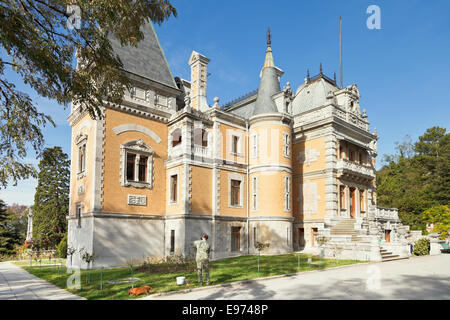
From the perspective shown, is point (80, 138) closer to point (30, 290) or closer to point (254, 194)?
point (30, 290)

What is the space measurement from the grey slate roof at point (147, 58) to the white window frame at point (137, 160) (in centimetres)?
518

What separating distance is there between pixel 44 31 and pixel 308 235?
897 inches

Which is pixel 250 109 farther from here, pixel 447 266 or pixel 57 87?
pixel 57 87

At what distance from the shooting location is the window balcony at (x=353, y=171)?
26.2 m

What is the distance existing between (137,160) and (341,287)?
15937 mm

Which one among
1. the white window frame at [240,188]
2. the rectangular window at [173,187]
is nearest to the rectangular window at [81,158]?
the rectangular window at [173,187]

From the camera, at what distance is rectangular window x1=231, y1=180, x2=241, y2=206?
25562 millimetres

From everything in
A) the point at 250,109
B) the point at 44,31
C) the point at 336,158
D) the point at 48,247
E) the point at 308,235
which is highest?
the point at 250,109

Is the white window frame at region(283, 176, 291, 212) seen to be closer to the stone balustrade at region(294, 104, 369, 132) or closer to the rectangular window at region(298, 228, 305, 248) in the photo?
the rectangular window at region(298, 228, 305, 248)

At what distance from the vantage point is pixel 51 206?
37781mm

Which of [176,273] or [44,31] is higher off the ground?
[44,31]

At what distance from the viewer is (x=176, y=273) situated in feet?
50.4

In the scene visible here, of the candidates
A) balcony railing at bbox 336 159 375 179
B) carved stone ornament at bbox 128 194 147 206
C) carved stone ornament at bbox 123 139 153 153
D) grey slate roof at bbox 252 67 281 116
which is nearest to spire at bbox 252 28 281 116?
grey slate roof at bbox 252 67 281 116

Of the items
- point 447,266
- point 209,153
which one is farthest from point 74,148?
point 447,266
